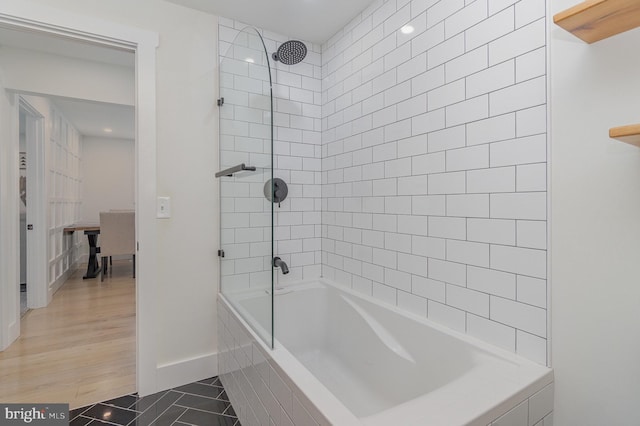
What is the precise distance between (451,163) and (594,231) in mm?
610

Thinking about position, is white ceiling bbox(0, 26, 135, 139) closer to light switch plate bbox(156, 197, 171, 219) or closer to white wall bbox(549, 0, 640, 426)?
light switch plate bbox(156, 197, 171, 219)

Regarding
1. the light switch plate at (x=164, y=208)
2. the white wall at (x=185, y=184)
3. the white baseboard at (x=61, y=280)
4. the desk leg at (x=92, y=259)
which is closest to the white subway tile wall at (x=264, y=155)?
the white wall at (x=185, y=184)

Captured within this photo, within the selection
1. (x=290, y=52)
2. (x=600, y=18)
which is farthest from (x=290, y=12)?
(x=600, y=18)

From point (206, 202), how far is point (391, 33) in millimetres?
1629

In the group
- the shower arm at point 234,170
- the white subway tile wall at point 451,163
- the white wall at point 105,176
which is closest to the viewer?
the white subway tile wall at point 451,163

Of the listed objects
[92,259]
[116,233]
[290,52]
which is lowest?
[92,259]

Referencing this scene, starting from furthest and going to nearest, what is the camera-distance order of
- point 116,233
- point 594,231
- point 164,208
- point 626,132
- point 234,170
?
point 116,233, point 164,208, point 234,170, point 594,231, point 626,132

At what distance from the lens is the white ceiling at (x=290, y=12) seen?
1986 mm

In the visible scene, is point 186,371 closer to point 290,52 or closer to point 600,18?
point 290,52

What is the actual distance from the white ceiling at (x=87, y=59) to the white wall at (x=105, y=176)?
240 mm

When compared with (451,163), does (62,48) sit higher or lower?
higher

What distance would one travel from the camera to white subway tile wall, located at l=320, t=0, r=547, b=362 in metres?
1.17

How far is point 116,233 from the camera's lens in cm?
483

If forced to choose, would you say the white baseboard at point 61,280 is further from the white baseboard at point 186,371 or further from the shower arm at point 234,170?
the shower arm at point 234,170
